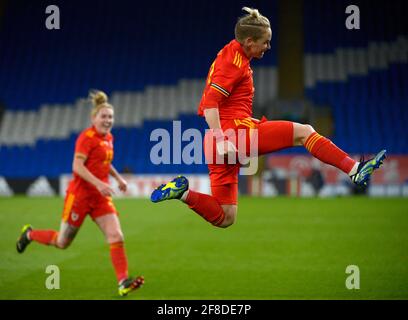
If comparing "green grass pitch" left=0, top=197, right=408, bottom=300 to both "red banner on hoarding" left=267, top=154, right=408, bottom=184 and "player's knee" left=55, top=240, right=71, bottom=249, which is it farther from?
"red banner on hoarding" left=267, top=154, right=408, bottom=184

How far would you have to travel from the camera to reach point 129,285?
6656 millimetres

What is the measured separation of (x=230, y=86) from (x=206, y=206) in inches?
40.3

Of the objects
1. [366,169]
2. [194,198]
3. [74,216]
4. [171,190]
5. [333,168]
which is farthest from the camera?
[333,168]

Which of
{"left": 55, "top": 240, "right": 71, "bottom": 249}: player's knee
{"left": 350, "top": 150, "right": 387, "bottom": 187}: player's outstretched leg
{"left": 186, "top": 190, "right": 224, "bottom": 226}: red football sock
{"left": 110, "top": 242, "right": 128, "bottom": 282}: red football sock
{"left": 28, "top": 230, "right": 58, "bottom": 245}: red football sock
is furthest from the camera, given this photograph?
{"left": 28, "top": 230, "right": 58, "bottom": 245}: red football sock

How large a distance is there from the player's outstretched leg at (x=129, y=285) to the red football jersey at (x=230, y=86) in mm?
2104

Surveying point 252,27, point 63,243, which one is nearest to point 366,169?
point 252,27

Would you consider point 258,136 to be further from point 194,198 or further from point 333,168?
point 333,168

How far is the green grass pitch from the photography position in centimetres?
706

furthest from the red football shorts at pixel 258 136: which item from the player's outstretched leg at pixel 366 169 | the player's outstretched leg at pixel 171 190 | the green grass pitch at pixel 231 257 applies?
the green grass pitch at pixel 231 257

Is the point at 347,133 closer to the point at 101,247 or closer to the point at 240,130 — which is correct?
the point at 101,247

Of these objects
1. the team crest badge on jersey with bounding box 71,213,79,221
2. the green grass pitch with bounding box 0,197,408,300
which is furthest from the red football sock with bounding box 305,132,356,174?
the team crest badge on jersey with bounding box 71,213,79,221

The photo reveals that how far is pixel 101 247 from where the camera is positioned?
34.4 feet

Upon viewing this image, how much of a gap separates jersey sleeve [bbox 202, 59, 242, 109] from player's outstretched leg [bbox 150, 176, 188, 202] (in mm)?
652
